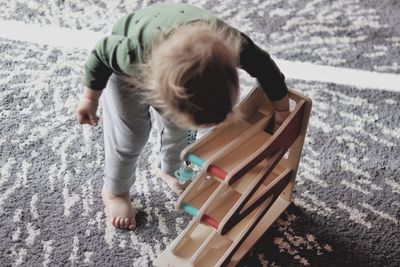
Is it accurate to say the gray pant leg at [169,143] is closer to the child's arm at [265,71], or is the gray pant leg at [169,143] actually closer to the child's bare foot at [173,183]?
the child's bare foot at [173,183]

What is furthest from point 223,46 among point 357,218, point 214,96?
point 357,218

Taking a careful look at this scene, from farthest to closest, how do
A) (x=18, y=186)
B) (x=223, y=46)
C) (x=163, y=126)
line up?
(x=18, y=186) < (x=163, y=126) < (x=223, y=46)

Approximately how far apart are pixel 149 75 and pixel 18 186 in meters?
0.50

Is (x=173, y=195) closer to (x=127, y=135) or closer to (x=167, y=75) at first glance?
(x=127, y=135)

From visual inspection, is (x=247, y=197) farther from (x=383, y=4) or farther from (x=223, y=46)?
(x=383, y=4)

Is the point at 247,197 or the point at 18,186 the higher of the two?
the point at 247,197

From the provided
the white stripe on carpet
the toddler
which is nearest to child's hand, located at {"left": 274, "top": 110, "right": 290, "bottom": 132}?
the toddler

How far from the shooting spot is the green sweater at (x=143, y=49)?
86cm

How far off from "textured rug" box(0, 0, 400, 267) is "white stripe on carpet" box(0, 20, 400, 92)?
22 millimetres

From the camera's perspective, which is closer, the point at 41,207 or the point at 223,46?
the point at 223,46

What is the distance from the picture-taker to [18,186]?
46.8 inches

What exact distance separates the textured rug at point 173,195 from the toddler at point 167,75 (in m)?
0.14

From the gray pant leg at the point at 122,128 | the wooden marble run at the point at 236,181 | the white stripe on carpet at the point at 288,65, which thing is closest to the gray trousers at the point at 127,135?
the gray pant leg at the point at 122,128

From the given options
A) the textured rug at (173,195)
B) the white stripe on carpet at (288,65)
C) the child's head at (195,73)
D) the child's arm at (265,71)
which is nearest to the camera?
the child's head at (195,73)
